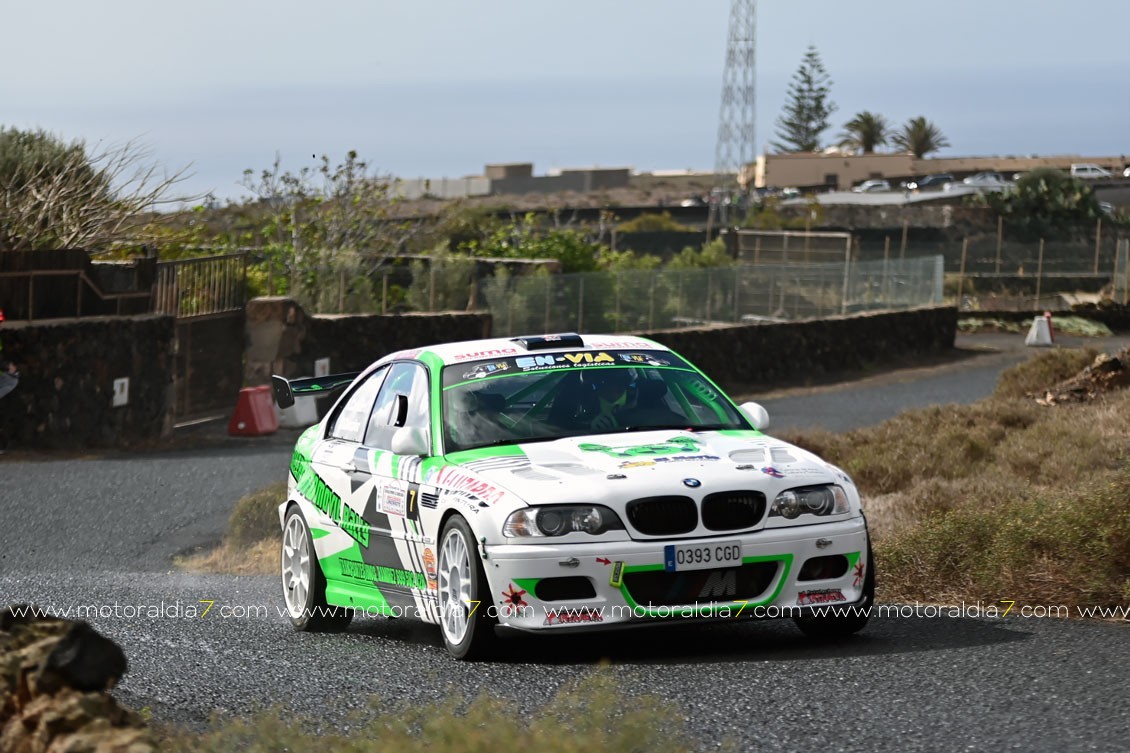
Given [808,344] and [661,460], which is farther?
[808,344]

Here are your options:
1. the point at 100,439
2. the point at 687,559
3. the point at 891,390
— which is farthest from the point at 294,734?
the point at 891,390

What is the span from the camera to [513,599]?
7637 millimetres

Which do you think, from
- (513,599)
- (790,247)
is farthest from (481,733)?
(790,247)

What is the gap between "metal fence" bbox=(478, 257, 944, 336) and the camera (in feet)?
104

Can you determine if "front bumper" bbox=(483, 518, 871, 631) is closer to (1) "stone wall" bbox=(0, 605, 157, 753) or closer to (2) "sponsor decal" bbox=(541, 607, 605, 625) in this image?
(2) "sponsor decal" bbox=(541, 607, 605, 625)

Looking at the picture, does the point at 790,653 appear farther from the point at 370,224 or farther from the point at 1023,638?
the point at 370,224

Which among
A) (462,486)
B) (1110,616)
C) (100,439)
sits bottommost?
(100,439)

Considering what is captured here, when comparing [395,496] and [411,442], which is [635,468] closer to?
[411,442]

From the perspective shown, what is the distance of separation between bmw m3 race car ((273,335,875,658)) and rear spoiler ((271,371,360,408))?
1.86ft

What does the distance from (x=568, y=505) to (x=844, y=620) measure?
1596 millimetres

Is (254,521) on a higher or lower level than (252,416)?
higher

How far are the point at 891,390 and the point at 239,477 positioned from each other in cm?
1557

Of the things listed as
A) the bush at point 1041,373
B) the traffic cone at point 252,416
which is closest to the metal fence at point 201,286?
the traffic cone at point 252,416

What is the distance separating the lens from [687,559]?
7703 mm
